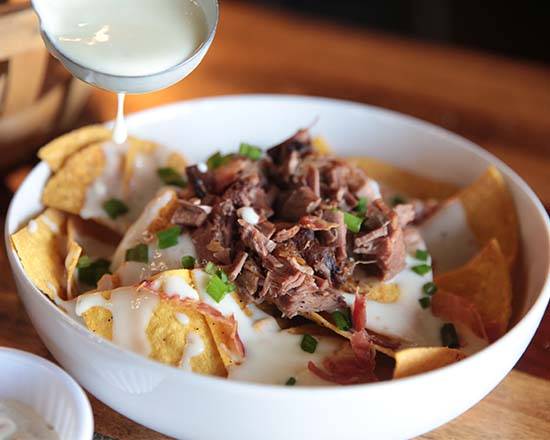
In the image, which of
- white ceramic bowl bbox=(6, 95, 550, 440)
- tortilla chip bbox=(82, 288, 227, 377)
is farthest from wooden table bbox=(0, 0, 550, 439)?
tortilla chip bbox=(82, 288, 227, 377)

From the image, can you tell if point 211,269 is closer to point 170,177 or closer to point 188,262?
point 188,262

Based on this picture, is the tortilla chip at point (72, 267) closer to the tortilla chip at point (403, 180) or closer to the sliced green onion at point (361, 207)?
the sliced green onion at point (361, 207)

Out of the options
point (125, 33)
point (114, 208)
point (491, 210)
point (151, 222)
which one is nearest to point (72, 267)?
point (151, 222)

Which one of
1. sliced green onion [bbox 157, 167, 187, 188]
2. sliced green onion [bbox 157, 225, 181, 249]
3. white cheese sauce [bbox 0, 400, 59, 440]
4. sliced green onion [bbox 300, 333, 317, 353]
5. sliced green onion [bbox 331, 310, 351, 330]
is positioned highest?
sliced green onion [bbox 157, 225, 181, 249]

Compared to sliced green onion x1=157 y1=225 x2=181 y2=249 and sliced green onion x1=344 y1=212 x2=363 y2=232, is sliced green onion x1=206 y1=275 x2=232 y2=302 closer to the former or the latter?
sliced green onion x1=157 y1=225 x2=181 y2=249

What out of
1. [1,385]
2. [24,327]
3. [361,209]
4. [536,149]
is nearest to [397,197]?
[361,209]

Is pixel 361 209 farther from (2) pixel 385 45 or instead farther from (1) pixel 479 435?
(2) pixel 385 45
